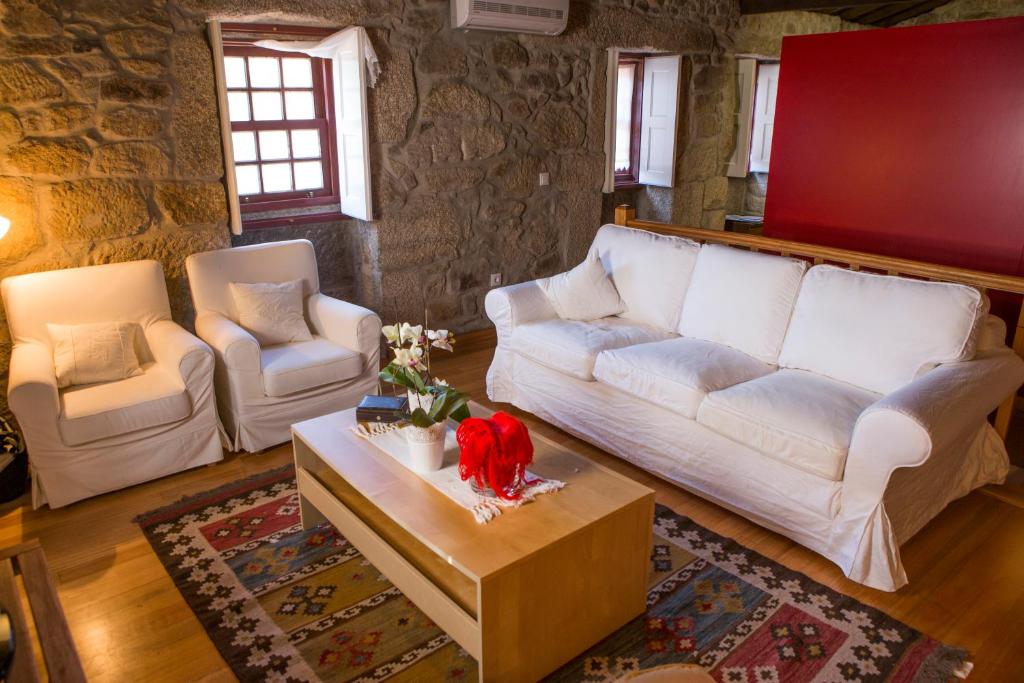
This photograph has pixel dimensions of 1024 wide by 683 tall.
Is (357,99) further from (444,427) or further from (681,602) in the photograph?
(681,602)

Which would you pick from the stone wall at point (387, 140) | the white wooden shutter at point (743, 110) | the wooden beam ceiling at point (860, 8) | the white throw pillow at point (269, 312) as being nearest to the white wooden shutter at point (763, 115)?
the white wooden shutter at point (743, 110)

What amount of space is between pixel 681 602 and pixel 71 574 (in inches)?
84.7

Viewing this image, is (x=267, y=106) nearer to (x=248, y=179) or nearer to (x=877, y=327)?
(x=248, y=179)

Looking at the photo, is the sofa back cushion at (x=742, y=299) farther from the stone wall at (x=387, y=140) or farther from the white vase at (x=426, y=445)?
the stone wall at (x=387, y=140)

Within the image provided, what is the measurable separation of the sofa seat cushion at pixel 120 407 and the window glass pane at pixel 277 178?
1619 mm

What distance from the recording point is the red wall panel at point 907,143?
376 cm

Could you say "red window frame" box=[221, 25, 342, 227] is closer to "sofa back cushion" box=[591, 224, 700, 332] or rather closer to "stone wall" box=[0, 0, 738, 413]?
"stone wall" box=[0, 0, 738, 413]

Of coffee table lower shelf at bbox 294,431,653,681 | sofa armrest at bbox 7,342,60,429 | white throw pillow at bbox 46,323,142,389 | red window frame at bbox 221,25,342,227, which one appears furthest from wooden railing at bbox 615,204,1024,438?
sofa armrest at bbox 7,342,60,429

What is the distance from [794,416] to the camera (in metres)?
2.68

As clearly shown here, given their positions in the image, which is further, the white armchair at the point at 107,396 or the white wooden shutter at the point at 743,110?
the white wooden shutter at the point at 743,110

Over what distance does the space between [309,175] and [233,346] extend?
170 cm

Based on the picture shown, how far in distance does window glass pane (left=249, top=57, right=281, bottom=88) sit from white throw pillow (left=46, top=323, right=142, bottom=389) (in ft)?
5.84

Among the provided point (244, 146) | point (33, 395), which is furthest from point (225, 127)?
point (33, 395)

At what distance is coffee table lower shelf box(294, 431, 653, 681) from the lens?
77.0 inches
